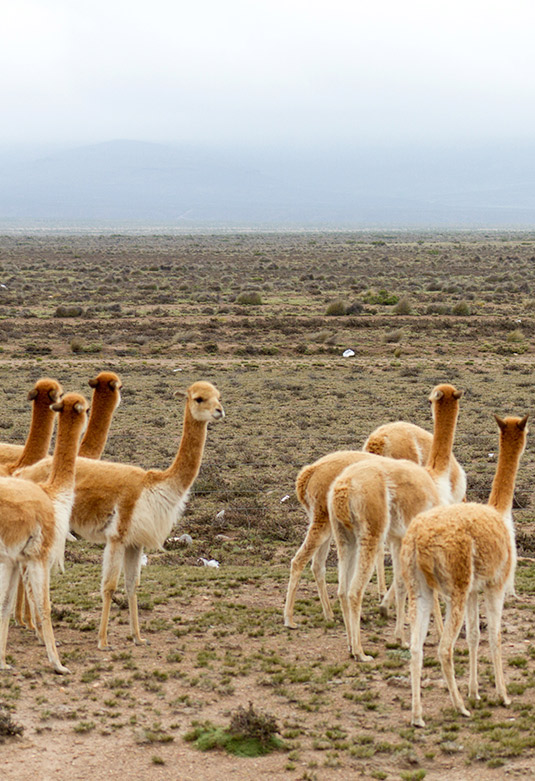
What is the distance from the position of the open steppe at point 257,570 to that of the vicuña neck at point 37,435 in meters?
1.39

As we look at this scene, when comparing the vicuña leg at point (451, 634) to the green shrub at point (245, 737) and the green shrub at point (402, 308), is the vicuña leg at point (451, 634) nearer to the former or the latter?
the green shrub at point (245, 737)

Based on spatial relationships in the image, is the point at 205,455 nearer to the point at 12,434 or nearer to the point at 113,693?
the point at 12,434

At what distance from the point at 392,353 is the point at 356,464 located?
2104 cm

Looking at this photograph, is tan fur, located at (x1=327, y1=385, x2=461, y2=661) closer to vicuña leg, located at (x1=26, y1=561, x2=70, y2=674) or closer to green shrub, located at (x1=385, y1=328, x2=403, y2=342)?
vicuña leg, located at (x1=26, y1=561, x2=70, y2=674)

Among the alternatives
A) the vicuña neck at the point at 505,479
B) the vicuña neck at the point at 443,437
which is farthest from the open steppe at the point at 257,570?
the vicuña neck at the point at 443,437

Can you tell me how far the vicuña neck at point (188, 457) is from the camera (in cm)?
761

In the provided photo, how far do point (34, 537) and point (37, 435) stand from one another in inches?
68.7

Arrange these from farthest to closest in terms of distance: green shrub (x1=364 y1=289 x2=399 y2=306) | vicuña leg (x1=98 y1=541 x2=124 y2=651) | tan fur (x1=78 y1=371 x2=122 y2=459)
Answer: green shrub (x1=364 y1=289 x2=399 y2=306) < tan fur (x1=78 y1=371 x2=122 y2=459) < vicuña leg (x1=98 y1=541 x2=124 y2=651)

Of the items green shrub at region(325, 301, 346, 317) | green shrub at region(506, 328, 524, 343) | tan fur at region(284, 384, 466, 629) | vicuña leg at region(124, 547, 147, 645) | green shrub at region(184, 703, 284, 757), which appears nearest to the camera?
green shrub at region(184, 703, 284, 757)

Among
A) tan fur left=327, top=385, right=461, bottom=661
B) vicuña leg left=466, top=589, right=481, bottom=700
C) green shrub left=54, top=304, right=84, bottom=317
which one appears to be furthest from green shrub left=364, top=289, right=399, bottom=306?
vicuña leg left=466, top=589, right=481, bottom=700

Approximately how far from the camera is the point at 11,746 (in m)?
5.52

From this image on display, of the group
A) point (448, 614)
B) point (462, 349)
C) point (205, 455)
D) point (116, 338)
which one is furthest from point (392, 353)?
point (448, 614)

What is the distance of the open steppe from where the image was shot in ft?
18.4

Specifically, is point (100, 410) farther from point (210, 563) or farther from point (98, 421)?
point (210, 563)
